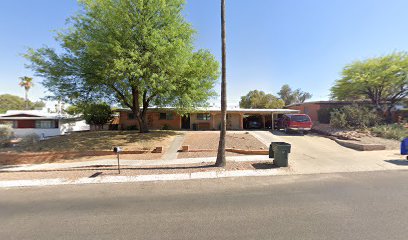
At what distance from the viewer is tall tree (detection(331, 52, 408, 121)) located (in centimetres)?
1895

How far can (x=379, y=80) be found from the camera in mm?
19188

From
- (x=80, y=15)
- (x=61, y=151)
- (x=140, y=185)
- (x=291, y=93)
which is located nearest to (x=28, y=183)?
(x=140, y=185)

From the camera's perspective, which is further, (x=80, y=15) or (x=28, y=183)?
(x=80, y=15)

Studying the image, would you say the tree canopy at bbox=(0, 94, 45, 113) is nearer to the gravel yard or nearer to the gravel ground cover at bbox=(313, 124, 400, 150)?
the gravel yard

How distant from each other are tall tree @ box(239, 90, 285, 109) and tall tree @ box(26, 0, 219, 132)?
82.5 ft

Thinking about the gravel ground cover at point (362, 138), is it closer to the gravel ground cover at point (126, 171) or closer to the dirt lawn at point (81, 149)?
the gravel ground cover at point (126, 171)

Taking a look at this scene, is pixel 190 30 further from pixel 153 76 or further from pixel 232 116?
pixel 232 116

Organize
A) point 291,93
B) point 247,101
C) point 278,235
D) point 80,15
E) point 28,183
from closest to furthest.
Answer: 1. point 278,235
2. point 28,183
3. point 80,15
4. point 247,101
5. point 291,93

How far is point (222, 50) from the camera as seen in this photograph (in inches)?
338

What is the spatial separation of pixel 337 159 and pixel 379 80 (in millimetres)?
15499

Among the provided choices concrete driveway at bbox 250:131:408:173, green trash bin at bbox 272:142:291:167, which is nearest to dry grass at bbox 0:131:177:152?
green trash bin at bbox 272:142:291:167

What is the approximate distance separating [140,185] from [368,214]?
6.22 meters

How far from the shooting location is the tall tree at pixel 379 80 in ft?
62.2

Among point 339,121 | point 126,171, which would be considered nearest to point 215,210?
point 126,171
